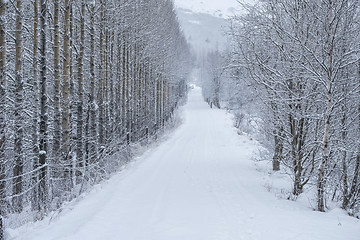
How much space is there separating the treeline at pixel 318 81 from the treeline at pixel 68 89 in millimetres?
5715

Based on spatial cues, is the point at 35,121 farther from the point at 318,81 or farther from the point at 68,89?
the point at 318,81

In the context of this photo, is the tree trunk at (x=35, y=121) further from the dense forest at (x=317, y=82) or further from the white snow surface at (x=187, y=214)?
the dense forest at (x=317, y=82)

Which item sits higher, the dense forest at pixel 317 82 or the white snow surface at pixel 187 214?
the dense forest at pixel 317 82

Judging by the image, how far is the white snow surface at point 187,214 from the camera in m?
5.46

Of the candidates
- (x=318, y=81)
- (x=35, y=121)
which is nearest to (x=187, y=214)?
(x=318, y=81)

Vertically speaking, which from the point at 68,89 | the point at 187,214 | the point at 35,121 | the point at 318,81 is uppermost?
the point at 318,81

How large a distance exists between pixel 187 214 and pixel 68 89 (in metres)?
5.67

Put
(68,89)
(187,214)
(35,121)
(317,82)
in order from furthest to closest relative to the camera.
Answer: (68,89) < (35,121) < (317,82) < (187,214)

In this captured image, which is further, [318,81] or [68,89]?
[68,89]

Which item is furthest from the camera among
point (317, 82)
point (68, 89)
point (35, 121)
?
point (68, 89)

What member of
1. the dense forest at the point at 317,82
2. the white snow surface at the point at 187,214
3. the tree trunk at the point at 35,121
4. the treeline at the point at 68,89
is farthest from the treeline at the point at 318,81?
the tree trunk at the point at 35,121

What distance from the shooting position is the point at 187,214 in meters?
6.73

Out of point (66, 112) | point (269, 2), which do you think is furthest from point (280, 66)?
point (66, 112)

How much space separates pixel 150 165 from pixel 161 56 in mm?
17649
